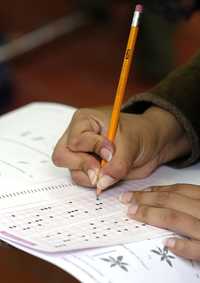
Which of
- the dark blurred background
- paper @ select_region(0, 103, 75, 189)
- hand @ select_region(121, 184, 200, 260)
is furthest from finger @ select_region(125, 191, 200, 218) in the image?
the dark blurred background

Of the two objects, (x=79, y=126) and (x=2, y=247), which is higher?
(x=79, y=126)

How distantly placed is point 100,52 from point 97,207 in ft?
5.08

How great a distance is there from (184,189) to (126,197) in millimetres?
62

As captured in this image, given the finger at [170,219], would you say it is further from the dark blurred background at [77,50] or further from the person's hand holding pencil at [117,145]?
the dark blurred background at [77,50]

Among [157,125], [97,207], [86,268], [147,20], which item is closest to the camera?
[86,268]

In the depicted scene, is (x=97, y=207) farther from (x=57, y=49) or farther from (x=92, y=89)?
(x=57, y=49)

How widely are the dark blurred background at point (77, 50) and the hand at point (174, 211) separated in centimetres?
82

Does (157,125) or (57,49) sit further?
(57,49)

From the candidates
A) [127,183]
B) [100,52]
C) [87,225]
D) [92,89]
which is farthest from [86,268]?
[100,52]

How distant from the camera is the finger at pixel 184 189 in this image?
62 centimetres

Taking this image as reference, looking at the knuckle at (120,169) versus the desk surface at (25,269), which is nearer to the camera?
the desk surface at (25,269)

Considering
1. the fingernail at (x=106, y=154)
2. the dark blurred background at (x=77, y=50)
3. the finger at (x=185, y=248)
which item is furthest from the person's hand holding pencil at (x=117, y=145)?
the dark blurred background at (x=77, y=50)

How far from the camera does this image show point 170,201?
23.8 inches

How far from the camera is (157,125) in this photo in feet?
2.35
